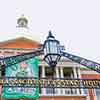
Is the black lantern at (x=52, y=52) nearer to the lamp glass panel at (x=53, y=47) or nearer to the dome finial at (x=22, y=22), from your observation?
the lamp glass panel at (x=53, y=47)

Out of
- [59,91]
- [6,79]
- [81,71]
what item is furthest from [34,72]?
[6,79]

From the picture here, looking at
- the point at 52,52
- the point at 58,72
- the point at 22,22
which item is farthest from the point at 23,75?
the point at 52,52

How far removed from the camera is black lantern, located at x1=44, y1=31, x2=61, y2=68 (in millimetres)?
5547

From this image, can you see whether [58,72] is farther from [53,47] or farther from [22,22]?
[53,47]

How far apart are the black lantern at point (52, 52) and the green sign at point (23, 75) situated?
36.3 feet

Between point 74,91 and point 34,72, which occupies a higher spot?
point 34,72

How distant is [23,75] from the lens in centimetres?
1862

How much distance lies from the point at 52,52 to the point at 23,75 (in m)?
13.3

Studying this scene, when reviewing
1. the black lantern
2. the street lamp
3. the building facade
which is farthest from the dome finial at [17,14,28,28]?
the black lantern

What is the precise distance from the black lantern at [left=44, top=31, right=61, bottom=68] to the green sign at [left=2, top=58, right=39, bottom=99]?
1106cm

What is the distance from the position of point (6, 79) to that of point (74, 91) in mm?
13420

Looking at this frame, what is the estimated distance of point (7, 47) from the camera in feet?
67.8

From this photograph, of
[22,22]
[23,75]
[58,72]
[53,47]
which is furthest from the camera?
[22,22]

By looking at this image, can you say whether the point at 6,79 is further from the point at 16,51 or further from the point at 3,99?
the point at 16,51
